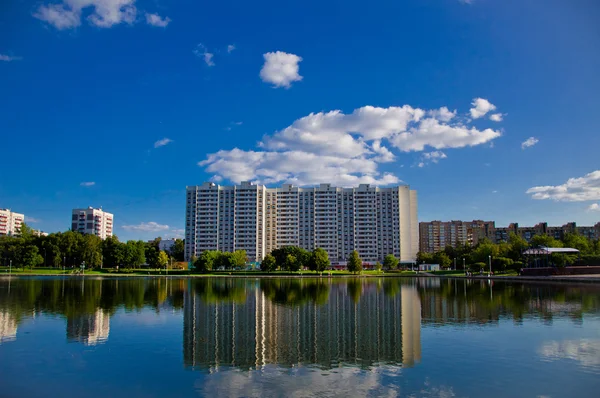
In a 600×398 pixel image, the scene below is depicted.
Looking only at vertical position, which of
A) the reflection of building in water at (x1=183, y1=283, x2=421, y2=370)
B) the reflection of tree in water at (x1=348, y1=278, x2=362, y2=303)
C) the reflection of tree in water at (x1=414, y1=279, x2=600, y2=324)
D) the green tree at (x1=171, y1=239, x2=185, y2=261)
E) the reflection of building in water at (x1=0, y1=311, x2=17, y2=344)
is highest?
the green tree at (x1=171, y1=239, x2=185, y2=261)

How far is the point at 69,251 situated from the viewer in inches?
4685

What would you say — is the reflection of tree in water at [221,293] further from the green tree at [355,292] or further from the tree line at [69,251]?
the tree line at [69,251]

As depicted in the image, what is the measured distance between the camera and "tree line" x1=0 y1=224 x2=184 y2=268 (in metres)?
113

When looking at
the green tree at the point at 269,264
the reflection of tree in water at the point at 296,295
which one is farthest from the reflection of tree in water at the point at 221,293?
the green tree at the point at 269,264

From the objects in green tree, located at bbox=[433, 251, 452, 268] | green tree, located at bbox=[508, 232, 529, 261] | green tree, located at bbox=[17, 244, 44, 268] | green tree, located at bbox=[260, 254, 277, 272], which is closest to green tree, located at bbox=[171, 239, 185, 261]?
green tree, located at bbox=[260, 254, 277, 272]

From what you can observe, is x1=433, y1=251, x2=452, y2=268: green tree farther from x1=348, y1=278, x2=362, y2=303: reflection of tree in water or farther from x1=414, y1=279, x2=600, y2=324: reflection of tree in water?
x1=414, y1=279, x2=600, y2=324: reflection of tree in water

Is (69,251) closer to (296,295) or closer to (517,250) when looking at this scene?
(296,295)

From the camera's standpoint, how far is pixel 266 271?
128m

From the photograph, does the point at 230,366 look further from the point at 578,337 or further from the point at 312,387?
the point at 578,337

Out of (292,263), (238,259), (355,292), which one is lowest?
(355,292)

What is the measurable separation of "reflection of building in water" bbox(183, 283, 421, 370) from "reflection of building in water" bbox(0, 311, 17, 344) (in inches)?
354

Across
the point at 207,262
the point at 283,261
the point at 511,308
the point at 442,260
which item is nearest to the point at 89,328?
the point at 511,308

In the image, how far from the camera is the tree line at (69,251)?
4459 inches

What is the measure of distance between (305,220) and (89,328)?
5845 inches
